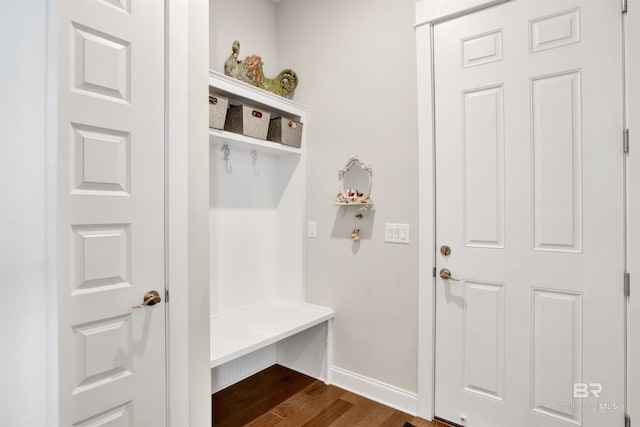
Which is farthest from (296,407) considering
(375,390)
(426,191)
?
(426,191)

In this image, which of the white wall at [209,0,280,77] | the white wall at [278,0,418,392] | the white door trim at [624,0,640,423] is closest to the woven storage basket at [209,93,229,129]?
the white wall at [209,0,280,77]

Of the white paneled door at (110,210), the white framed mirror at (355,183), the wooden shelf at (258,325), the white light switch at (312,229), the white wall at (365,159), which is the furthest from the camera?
the white light switch at (312,229)

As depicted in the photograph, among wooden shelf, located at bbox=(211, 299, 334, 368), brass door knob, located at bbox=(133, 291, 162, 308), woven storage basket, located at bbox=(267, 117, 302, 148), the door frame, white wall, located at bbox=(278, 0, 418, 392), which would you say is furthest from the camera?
woven storage basket, located at bbox=(267, 117, 302, 148)

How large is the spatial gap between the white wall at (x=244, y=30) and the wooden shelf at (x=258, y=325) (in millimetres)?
1703

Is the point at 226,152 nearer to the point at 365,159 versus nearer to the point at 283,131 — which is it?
the point at 283,131

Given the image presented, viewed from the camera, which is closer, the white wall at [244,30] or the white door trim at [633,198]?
the white door trim at [633,198]

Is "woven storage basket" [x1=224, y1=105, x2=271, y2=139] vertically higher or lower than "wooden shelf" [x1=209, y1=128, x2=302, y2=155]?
higher

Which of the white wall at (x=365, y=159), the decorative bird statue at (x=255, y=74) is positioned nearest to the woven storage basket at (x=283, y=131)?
the white wall at (x=365, y=159)

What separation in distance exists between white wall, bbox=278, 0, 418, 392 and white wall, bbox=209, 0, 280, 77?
186 mm

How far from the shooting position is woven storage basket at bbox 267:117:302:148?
2.43 m

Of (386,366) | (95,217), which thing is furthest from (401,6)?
(386,366)

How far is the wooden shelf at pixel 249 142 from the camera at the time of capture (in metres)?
2.08

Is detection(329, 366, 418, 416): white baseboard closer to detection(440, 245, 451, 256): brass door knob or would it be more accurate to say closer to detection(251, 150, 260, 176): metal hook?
detection(440, 245, 451, 256): brass door knob

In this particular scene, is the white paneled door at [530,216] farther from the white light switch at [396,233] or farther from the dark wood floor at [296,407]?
the dark wood floor at [296,407]
